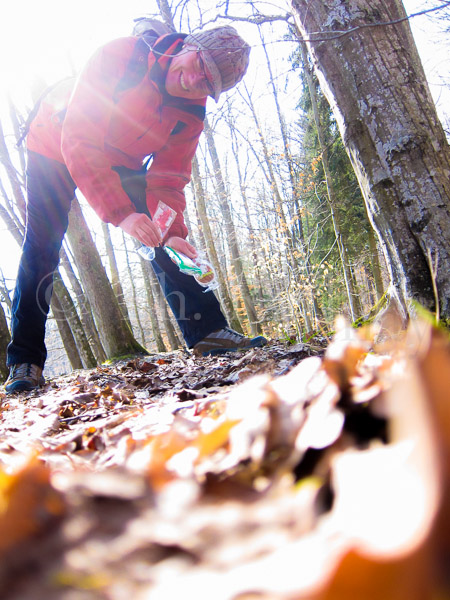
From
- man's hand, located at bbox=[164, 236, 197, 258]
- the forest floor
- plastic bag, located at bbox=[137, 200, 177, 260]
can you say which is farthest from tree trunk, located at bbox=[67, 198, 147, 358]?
the forest floor

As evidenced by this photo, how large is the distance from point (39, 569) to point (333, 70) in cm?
231

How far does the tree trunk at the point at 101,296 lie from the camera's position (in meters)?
5.79

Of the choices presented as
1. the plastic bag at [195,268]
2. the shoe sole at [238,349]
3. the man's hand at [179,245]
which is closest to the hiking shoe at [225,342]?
the shoe sole at [238,349]

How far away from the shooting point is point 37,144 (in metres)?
3.04

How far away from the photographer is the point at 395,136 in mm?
1798

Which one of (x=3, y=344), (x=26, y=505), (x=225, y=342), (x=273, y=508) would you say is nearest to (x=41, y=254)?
(x=225, y=342)

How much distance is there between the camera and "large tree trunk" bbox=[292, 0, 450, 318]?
1.73m

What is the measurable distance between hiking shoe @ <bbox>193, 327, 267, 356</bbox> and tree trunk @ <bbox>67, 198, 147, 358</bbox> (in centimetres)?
263

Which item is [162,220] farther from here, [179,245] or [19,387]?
[19,387]

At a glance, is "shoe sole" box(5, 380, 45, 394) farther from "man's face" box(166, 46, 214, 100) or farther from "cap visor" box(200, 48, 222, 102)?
"cap visor" box(200, 48, 222, 102)

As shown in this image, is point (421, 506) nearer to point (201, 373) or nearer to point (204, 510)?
point (204, 510)

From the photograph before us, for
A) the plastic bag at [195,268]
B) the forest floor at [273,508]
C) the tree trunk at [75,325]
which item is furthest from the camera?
the tree trunk at [75,325]

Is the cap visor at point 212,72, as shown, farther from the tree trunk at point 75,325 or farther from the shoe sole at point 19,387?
the tree trunk at point 75,325

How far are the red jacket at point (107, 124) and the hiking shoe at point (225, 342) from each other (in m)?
1.30
